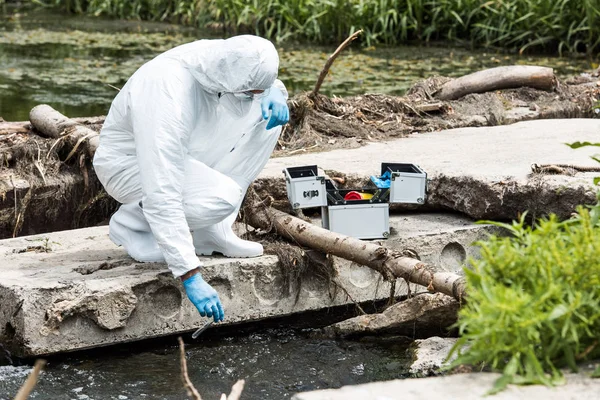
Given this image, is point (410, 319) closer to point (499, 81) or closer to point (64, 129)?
point (64, 129)

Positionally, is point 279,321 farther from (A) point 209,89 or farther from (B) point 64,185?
(B) point 64,185

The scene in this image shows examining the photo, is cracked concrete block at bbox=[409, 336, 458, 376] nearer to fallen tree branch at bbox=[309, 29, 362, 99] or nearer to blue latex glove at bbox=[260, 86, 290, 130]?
blue latex glove at bbox=[260, 86, 290, 130]

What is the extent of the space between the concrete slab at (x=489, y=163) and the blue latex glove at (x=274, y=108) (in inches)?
32.5

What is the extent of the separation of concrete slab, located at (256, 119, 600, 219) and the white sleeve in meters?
1.15

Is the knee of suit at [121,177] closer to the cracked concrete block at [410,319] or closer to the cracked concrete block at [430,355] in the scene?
the cracked concrete block at [410,319]

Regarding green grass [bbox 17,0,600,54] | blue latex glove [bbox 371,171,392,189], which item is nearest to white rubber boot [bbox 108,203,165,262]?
blue latex glove [bbox 371,171,392,189]

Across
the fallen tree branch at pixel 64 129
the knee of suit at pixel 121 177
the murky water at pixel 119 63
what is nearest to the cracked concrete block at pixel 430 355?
the knee of suit at pixel 121 177

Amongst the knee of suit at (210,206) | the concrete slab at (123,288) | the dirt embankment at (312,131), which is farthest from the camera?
the dirt embankment at (312,131)

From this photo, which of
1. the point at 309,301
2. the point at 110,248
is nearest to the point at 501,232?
the point at 309,301

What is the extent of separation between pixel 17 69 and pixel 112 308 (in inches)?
263

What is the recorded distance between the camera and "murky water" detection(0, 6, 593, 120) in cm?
892

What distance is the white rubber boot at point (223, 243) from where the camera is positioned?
4.14 m

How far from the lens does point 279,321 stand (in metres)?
4.38

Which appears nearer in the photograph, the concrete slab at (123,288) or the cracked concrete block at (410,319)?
the concrete slab at (123,288)
